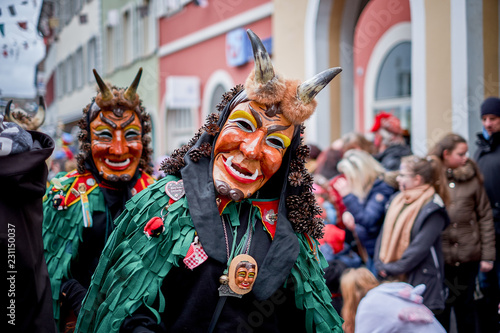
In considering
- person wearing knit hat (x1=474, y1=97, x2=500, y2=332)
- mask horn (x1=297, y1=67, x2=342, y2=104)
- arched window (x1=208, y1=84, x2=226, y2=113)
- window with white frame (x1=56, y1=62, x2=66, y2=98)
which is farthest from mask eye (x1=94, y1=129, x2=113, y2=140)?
window with white frame (x1=56, y1=62, x2=66, y2=98)

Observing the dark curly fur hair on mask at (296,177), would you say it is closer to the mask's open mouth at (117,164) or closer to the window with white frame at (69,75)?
the mask's open mouth at (117,164)

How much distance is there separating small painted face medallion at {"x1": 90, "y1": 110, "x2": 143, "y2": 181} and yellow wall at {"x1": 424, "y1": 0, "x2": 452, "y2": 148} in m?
4.50

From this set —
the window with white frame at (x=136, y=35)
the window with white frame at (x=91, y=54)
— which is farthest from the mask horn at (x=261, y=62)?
the window with white frame at (x=91, y=54)

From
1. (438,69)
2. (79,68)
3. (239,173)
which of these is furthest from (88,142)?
(79,68)

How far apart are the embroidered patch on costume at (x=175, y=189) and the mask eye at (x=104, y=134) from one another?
1.41 metres

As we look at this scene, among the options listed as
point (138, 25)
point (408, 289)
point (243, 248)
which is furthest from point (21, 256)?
point (138, 25)

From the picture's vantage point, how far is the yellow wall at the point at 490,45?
22.0ft

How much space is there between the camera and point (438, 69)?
7.18 metres

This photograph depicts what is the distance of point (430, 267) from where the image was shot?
4.49 m

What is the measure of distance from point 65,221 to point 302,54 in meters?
7.18

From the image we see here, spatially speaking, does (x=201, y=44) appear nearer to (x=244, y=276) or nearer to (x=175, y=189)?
(x=175, y=189)

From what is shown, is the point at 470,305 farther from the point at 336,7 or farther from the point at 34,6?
the point at 336,7

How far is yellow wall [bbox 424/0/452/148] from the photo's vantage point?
702 centimetres

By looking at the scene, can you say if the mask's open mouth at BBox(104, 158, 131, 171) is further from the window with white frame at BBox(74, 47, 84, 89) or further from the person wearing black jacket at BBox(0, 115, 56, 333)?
the window with white frame at BBox(74, 47, 84, 89)
